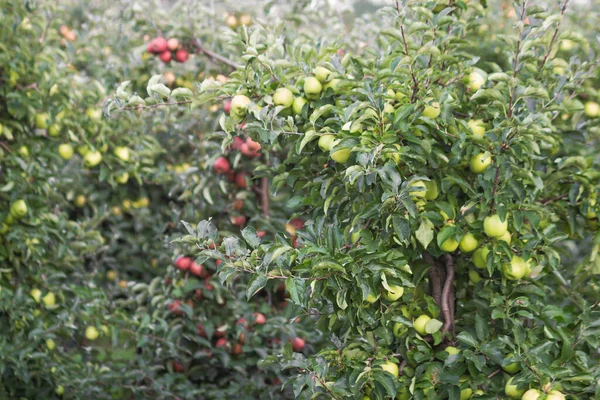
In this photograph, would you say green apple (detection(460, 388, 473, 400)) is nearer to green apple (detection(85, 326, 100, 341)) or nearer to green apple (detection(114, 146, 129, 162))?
green apple (detection(85, 326, 100, 341))

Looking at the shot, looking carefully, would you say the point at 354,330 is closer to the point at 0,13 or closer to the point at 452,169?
the point at 452,169

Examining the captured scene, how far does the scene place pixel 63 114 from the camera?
2635mm

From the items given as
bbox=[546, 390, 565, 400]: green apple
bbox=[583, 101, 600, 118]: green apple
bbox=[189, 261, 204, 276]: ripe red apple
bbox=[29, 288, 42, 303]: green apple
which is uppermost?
bbox=[583, 101, 600, 118]: green apple

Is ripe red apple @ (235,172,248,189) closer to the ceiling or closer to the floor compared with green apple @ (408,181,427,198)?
closer to the floor

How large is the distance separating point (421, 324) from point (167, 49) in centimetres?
176

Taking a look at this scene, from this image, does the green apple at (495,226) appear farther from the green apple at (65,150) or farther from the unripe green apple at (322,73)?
the green apple at (65,150)

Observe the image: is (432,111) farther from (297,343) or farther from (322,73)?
(297,343)

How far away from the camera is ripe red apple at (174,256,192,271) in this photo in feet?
9.05

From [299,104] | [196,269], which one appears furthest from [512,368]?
[196,269]

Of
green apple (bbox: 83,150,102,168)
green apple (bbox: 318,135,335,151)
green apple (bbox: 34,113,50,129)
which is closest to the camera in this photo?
green apple (bbox: 318,135,335,151)

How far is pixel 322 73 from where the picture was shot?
5.58ft

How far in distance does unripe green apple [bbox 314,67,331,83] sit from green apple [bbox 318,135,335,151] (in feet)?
0.58

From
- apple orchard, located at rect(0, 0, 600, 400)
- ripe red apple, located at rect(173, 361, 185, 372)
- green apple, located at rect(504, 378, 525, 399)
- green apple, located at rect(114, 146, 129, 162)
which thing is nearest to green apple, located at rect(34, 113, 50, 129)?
apple orchard, located at rect(0, 0, 600, 400)

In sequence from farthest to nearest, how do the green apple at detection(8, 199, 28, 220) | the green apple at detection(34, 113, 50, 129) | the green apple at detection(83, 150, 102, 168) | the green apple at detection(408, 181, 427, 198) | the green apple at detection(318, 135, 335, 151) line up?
the green apple at detection(83, 150, 102, 168), the green apple at detection(34, 113, 50, 129), the green apple at detection(8, 199, 28, 220), the green apple at detection(318, 135, 335, 151), the green apple at detection(408, 181, 427, 198)
